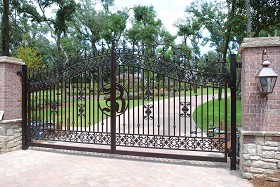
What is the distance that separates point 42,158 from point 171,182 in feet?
10.5

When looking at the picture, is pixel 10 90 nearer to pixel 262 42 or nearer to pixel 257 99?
pixel 257 99

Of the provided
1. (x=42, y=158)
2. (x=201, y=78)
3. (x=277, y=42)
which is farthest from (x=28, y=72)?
(x=277, y=42)

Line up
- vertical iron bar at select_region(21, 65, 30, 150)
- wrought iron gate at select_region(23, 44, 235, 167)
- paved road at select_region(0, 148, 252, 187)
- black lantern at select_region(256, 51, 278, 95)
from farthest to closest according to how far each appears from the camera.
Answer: vertical iron bar at select_region(21, 65, 30, 150), wrought iron gate at select_region(23, 44, 235, 167), paved road at select_region(0, 148, 252, 187), black lantern at select_region(256, 51, 278, 95)

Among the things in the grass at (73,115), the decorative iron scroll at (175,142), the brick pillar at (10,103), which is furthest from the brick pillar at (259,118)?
the brick pillar at (10,103)

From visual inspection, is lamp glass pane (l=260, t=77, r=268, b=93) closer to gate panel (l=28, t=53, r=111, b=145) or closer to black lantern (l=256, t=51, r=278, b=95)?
black lantern (l=256, t=51, r=278, b=95)

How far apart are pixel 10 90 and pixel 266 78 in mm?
5852

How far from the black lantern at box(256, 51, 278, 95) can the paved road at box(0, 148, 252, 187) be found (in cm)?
164

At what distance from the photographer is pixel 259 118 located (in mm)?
4387

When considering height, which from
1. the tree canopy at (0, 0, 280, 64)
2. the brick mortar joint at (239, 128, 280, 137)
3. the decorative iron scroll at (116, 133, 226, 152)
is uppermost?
the tree canopy at (0, 0, 280, 64)

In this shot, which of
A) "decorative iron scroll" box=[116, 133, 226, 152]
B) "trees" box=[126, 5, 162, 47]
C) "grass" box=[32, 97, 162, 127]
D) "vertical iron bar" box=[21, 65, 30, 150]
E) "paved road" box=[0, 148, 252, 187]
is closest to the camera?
"paved road" box=[0, 148, 252, 187]

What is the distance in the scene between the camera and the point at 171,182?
14.1 ft

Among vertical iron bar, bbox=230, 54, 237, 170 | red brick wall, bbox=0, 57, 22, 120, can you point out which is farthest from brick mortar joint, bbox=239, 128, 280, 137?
red brick wall, bbox=0, 57, 22, 120

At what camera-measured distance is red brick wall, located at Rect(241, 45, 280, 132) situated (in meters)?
4.33

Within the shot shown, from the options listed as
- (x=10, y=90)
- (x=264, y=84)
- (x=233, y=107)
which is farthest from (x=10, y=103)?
(x=264, y=84)
